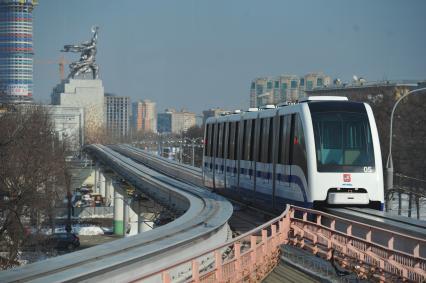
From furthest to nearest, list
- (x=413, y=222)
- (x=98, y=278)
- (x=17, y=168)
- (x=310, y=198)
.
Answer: (x=17, y=168) < (x=310, y=198) < (x=413, y=222) < (x=98, y=278)

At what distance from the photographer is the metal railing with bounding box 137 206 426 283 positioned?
1205cm

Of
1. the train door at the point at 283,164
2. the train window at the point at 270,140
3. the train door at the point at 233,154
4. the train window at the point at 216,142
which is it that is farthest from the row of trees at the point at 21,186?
the train door at the point at 283,164

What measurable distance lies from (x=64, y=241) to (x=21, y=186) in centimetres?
1438

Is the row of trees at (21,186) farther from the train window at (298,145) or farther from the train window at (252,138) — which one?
the train window at (298,145)

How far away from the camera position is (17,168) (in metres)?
47.6

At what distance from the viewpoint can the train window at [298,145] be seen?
20609 millimetres

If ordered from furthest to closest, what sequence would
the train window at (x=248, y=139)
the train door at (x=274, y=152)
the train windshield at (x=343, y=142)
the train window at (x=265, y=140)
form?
the train window at (x=248, y=139) < the train window at (x=265, y=140) < the train door at (x=274, y=152) < the train windshield at (x=343, y=142)

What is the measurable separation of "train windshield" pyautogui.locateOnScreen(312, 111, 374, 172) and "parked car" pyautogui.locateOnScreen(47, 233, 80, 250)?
124 ft

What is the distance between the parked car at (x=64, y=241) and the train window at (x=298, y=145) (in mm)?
36730

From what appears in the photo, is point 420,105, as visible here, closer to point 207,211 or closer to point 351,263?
point 207,211

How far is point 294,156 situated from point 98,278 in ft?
32.1

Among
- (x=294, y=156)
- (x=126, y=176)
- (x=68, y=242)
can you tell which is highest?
(x=294, y=156)

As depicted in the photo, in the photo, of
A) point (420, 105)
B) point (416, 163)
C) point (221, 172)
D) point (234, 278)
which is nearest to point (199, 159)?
point (420, 105)

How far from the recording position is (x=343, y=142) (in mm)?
20484
